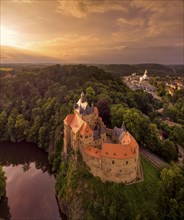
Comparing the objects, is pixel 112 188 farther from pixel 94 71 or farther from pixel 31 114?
pixel 94 71

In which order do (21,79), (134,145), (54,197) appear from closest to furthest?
1. (134,145)
2. (54,197)
3. (21,79)

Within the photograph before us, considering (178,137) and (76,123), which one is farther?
(178,137)

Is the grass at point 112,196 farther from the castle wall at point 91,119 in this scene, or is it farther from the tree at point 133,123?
the tree at point 133,123

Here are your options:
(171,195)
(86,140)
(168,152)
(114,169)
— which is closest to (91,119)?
(86,140)

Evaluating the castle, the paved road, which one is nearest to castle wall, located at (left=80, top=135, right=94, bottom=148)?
the castle

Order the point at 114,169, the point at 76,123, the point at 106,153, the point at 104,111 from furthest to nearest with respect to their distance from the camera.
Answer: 1. the point at 104,111
2. the point at 76,123
3. the point at 114,169
4. the point at 106,153

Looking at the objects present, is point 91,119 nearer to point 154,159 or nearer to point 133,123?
point 133,123

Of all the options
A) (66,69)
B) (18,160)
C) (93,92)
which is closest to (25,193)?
(18,160)

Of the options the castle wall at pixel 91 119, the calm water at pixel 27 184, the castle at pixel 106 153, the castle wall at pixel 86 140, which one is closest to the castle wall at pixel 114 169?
the castle at pixel 106 153
